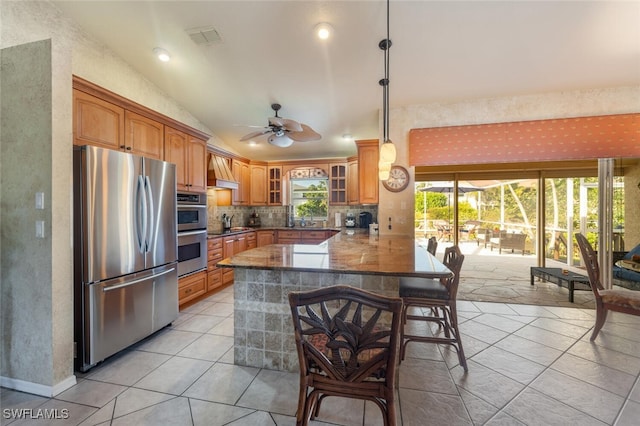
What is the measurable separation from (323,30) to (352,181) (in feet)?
9.95

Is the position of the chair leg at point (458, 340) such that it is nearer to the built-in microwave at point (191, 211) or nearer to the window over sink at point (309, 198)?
the built-in microwave at point (191, 211)

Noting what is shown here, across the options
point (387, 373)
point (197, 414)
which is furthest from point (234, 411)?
point (387, 373)

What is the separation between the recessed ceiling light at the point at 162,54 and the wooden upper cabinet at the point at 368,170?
116 inches

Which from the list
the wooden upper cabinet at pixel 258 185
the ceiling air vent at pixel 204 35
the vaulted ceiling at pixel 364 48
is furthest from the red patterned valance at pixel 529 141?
the wooden upper cabinet at pixel 258 185

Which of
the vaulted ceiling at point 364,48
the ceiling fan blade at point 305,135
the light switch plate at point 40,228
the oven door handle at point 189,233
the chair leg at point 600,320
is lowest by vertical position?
the chair leg at point 600,320

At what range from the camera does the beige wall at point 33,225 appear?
1.86 metres

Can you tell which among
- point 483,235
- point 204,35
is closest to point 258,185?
point 204,35

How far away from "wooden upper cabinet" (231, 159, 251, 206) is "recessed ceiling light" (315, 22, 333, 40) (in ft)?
10.3

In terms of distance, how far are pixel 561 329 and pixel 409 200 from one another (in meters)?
2.28

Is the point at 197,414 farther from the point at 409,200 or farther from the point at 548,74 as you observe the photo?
the point at 548,74

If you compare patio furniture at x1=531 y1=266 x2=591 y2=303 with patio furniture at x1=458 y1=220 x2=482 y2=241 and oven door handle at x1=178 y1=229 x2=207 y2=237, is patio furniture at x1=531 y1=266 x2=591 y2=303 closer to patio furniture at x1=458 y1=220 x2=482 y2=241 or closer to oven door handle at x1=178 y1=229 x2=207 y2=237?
patio furniture at x1=458 y1=220 x2=482 y2=241

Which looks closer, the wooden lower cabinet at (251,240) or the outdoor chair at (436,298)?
the outdoor chair at (436,298)

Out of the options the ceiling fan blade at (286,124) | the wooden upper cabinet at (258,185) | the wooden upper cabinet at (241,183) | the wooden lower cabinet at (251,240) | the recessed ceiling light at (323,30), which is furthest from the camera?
the wooden upper cabinet at (258,185)

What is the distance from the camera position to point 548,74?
3270mm
